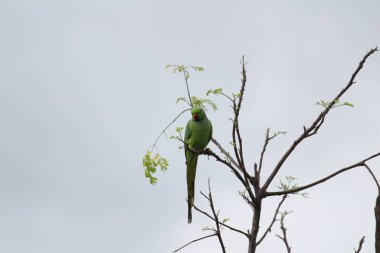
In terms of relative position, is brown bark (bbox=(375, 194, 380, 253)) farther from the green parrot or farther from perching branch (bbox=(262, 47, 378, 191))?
the green parrot

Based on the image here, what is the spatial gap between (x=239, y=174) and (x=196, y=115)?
387 cm

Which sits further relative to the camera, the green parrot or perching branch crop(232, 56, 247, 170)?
the green parrot

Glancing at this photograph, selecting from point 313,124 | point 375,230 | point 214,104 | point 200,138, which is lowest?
point 375,230

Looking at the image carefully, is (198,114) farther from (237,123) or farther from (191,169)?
(237,123)

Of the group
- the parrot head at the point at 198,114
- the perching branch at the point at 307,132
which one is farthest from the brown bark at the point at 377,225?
the parrot head at the point at 198,114

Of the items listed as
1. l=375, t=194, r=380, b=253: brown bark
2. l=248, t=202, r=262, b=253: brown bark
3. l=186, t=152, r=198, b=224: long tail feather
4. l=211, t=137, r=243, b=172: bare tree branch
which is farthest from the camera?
l=186, t=152, r=198, b=224: long tail feather

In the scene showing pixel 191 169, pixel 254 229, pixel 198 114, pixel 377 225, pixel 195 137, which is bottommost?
pixel 377 225

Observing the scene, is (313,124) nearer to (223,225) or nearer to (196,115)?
(223,225)

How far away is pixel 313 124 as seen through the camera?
18.0 ft

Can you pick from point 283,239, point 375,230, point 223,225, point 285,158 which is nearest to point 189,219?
point 283,239

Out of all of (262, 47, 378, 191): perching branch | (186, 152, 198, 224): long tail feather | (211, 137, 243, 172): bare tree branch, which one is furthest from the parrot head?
(262, 47, 378, 191): perching branch

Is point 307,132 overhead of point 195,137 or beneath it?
beneath

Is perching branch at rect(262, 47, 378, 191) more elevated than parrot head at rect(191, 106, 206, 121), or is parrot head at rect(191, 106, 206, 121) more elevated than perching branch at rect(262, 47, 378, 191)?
parrot head at rect(191, 106, 206, 121)

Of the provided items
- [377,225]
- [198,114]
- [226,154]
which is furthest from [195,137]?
[377,225]
